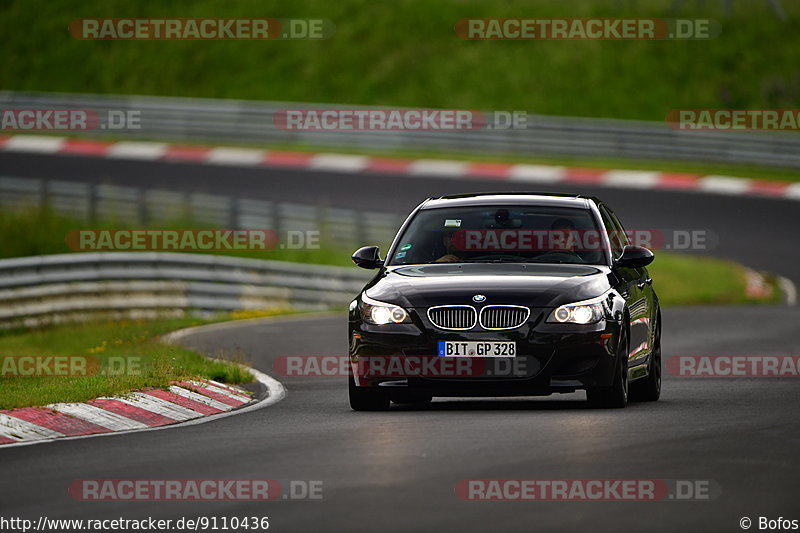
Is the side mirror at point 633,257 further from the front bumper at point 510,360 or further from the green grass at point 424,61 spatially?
the green grass at point 424,61

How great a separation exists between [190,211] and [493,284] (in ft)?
68.5

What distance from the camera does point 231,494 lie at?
8.43 metres

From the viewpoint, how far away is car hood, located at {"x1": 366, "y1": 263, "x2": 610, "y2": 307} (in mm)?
11812

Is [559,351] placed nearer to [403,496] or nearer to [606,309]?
[606,309]

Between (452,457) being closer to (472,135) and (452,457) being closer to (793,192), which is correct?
(793,192)

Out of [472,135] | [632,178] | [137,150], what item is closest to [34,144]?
[137,150]

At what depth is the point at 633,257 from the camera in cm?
1277

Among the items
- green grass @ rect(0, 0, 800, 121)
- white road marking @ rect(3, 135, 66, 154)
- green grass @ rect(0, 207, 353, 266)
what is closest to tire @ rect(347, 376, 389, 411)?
green grass @ rect(0, 207, 353, 266)

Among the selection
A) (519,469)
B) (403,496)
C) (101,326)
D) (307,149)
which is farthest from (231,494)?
(307,149)

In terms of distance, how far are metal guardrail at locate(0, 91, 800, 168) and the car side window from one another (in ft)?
88.6

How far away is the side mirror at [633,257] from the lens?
12781mm

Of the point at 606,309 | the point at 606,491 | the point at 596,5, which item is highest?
the point at 596,5

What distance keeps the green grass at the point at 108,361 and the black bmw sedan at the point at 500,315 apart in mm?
2045

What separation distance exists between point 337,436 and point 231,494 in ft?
7.57
